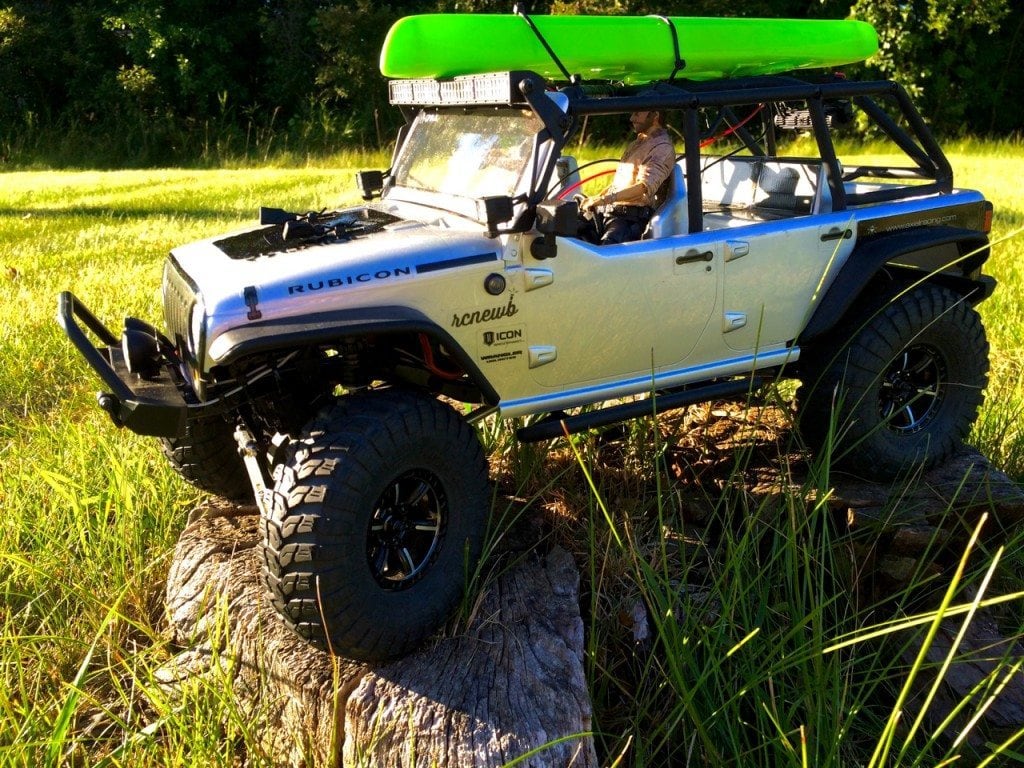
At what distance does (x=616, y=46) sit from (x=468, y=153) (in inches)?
28.1

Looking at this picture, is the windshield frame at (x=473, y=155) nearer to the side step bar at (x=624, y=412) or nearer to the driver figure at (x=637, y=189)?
the driver figure at (x=637, y=189)

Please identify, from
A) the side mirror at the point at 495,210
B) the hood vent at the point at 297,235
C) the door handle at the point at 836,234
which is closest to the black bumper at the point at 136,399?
the hood vent at the point at 297,235

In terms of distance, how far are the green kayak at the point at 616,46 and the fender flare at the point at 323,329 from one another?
110 cm

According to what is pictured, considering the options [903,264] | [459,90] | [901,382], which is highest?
[459,90]

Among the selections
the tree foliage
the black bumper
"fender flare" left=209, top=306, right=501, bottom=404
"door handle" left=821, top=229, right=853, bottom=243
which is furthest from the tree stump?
the tree foliage

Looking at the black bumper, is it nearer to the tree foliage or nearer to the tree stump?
the tree stump

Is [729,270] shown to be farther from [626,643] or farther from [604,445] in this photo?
[626,643]

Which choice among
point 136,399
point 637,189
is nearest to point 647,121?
point 637,189

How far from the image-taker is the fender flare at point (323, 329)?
2848 millimetres

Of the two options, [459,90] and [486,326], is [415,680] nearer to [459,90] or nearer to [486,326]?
[486,326]

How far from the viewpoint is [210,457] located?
3.75m

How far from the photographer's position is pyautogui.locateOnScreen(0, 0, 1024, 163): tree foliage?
62.9ft

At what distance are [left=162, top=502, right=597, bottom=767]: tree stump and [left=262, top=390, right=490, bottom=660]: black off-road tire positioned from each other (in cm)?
13

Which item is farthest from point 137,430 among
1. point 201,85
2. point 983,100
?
point 983,100
